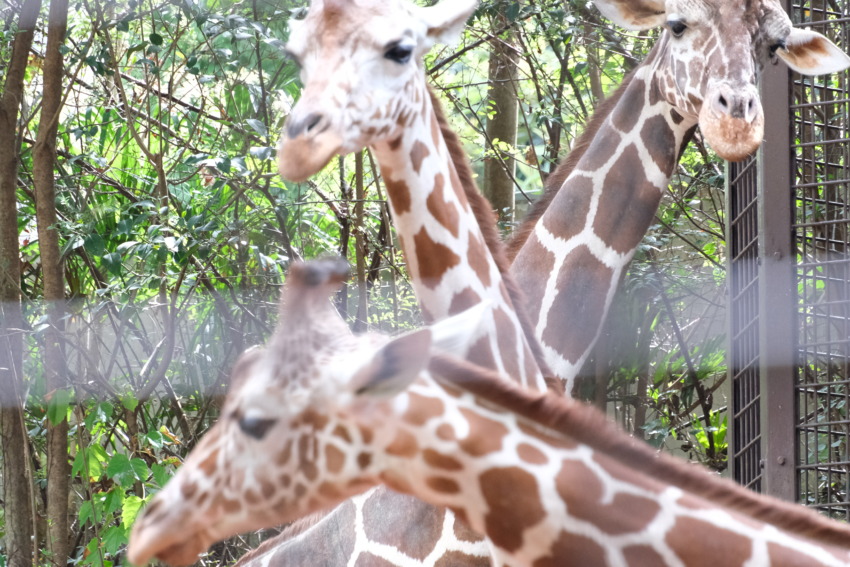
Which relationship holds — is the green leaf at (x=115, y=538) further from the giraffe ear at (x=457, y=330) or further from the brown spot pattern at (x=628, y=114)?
the giraffe ear at (x=457, y=330)

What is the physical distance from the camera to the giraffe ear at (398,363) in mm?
1710

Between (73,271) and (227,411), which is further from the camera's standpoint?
(73,271)

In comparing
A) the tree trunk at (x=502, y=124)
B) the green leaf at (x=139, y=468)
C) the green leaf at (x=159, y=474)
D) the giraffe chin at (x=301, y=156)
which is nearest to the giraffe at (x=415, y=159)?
the giraffe chin at (x=301, y=156)

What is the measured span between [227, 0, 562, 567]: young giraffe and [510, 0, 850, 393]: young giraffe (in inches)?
19.9

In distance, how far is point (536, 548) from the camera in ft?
5.92

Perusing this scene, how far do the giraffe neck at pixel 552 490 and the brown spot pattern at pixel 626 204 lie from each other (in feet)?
4.48

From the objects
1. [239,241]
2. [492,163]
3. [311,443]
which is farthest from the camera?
[492,163]

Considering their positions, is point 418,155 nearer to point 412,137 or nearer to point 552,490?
point 412,137

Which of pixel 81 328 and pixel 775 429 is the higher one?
pixel 81 328

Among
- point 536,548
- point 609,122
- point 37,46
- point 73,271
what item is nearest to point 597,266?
point 609,122

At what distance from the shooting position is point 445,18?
2.55 meters

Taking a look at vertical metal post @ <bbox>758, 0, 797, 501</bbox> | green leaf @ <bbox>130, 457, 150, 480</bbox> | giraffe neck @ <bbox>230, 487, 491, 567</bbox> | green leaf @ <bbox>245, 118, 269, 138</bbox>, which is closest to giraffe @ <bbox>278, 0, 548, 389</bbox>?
giraffe neck @ <bbox>230, 487, 491, 567</bbox>

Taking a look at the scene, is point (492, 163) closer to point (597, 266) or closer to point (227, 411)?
point (597, 266)

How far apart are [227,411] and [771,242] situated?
75.5 inches
